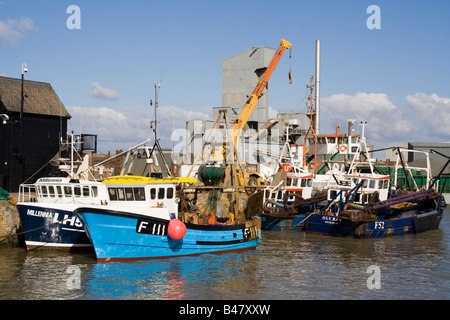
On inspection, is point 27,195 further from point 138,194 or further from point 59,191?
point 138,194

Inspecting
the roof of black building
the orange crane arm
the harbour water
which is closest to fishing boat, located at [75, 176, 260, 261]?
the harbour water

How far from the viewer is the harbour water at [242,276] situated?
667 inches

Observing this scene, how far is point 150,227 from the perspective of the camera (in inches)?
824

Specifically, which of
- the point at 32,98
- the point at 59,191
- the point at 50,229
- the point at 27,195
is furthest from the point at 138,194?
the point at 32,98

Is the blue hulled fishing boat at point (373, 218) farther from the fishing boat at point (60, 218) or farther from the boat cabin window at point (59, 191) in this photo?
the boat cabin window at point (59, 191)

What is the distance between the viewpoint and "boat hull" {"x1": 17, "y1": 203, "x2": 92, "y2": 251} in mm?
22969

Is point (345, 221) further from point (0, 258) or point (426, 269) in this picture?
point (0, 258)

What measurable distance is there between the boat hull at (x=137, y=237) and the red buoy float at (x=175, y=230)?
Result: 363 millimetres

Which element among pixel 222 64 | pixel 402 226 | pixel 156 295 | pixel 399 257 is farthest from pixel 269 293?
pixel 222 64

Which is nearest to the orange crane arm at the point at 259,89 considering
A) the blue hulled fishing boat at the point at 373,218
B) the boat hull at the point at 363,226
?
the blue hulled fishing boat at the point at 373,218

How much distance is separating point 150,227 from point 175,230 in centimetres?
110

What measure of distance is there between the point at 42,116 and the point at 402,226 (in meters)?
30.7

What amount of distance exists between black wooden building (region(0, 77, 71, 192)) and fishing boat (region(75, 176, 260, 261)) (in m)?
18.9

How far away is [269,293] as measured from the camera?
682 inches
